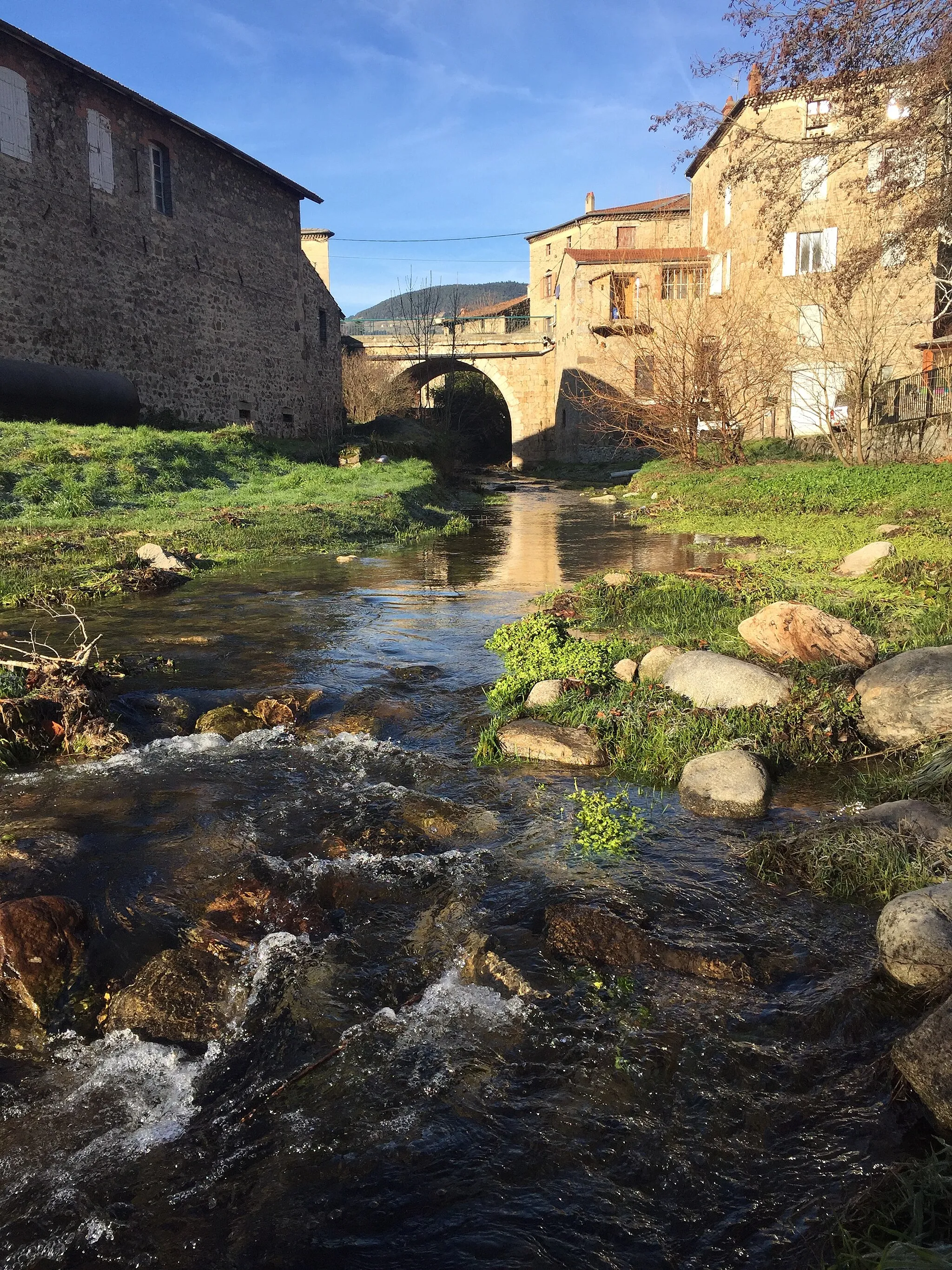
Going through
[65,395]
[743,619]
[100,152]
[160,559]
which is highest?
[100,152]

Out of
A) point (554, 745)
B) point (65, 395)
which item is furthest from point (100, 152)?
point (554, 745)

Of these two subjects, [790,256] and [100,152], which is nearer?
[100,152]

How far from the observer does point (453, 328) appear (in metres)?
42.8

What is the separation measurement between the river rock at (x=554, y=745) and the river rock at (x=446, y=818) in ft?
2.70

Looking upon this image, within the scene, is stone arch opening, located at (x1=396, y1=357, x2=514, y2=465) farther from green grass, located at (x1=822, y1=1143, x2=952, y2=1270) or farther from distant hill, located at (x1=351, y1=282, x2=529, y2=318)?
green grass, located at (x1=822, y1=1143, x2=952, y2=1270)

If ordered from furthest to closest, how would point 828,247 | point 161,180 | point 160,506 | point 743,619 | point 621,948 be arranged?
point 828,247 → point 161,180 → point 160,506 → point 743,619 → point 621,948

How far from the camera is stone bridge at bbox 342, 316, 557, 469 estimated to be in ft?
143

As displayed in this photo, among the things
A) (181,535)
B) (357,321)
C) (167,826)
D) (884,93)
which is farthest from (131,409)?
(357,321)

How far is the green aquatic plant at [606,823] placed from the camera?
4.47 metres

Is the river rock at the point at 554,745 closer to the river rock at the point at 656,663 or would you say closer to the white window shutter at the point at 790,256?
the river rock at the point at 656,663

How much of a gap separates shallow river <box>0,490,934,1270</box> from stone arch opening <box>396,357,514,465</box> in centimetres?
4084

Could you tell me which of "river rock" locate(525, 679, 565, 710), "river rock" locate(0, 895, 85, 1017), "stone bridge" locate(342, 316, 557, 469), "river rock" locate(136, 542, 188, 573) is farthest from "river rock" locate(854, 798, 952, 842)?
"stone bridge" locate(342, 316, 557, 469)

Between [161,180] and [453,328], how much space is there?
21.4 metres

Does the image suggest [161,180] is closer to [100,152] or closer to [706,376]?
[100,152]
